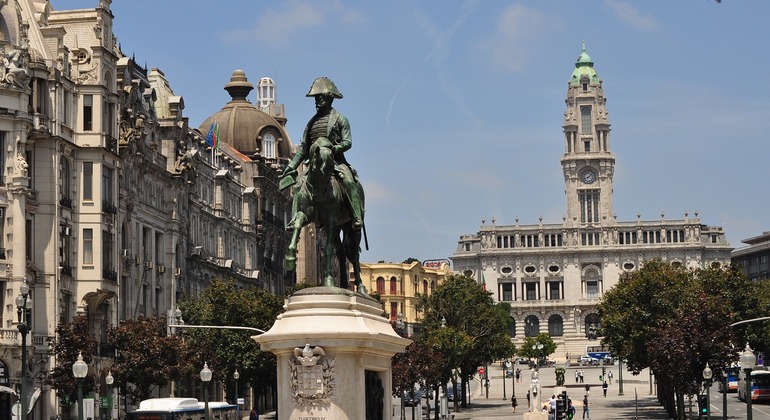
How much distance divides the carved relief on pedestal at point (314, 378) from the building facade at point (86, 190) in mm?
34037

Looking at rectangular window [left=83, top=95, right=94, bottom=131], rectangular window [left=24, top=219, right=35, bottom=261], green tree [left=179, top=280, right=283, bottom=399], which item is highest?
rectangular window [left=83, top=95, right=94, bottom=131]

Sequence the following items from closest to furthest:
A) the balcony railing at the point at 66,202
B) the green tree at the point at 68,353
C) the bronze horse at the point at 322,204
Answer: the bronze horse at the point at 322,204
the green tree at the point at 68,353
the balcony railing at the point at 66,202

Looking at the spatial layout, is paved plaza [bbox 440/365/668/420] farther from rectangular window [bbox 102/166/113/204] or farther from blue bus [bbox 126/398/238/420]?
blue bus [bbox 126/398/238/420]

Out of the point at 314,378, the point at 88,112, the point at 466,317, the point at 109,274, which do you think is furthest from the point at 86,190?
the point at 314,378

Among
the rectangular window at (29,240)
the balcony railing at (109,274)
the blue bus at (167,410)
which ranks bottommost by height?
the blue bus at (167,410)

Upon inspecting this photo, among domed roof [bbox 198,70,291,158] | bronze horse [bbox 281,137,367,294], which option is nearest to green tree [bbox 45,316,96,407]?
bronze horse [bbox 281,137,367,294]

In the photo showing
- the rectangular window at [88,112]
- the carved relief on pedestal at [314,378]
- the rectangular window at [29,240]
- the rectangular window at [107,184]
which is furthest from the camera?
the rectangular window at [107,184]

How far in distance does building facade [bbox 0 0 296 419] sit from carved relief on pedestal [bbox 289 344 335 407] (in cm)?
3404

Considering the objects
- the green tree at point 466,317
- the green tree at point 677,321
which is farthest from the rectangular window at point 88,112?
the green tree at point 466,317

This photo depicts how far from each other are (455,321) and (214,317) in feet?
135

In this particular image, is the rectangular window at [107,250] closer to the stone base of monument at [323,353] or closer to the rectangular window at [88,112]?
the rectangular window at [88,112]

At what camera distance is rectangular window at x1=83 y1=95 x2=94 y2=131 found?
7725cm

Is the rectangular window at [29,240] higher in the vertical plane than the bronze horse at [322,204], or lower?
higher

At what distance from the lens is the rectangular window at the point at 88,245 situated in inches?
3034
